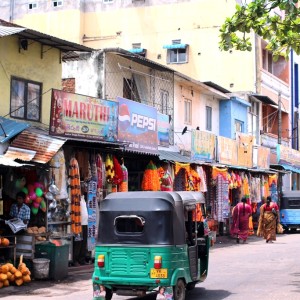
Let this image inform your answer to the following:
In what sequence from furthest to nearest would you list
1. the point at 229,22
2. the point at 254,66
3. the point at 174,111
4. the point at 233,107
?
the point at 254,66 → the point at 233,107 → the point at 174,111 → the point at 229,22

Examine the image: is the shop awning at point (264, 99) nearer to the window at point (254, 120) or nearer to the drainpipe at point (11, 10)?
the window at point (254, 120)

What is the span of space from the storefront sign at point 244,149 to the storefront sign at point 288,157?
475 centimetres

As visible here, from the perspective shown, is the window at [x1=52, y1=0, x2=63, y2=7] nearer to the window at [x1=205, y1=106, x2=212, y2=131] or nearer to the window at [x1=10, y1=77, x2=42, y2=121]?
the window at [x1=205, y1=106, x2=212, y2=131]

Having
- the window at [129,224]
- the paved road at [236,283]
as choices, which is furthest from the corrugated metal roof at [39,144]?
the window at [129,224]

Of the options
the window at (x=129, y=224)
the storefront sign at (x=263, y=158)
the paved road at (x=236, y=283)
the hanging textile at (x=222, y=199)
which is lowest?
the paved road at (x=236, y=283)

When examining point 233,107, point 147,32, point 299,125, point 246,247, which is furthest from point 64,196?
point 299,125

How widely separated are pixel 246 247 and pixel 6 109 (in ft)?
37.0

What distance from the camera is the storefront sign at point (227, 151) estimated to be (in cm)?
2715

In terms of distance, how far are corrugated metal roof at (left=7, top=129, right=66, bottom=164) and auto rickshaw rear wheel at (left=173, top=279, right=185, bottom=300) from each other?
4.76m

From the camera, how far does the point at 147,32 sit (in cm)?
3488

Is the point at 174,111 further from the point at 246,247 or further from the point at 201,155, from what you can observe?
the point at 246,247

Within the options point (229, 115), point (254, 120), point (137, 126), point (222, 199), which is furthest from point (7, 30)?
point (254, 120)

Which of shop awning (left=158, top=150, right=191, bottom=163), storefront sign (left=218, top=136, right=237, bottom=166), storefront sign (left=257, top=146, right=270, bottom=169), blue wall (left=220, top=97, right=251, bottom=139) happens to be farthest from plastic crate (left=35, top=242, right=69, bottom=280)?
storefront sign (left=257, top=146, right=270, bottom=169)

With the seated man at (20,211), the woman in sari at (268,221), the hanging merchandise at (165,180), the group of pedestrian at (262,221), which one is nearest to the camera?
the seated man at (20,211)
